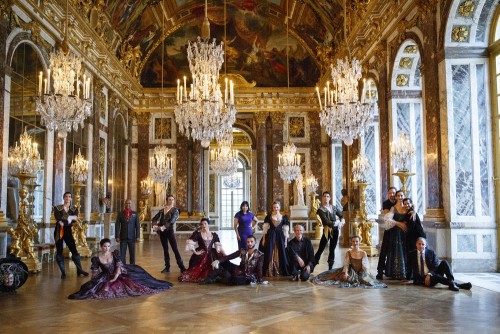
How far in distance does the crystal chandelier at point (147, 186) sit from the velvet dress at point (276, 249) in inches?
522

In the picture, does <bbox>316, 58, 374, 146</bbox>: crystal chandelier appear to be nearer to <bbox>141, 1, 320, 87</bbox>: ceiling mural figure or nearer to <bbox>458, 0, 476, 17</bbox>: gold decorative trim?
<bbox>458, 0, 476, 17</bbox>: gold decorative trim

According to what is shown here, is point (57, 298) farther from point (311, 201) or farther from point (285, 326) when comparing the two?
point (311, 201)

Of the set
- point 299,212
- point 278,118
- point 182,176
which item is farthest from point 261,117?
point 299,212

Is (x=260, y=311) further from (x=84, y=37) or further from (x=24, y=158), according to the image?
(x=84, y=37)

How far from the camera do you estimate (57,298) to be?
6535 millimetres

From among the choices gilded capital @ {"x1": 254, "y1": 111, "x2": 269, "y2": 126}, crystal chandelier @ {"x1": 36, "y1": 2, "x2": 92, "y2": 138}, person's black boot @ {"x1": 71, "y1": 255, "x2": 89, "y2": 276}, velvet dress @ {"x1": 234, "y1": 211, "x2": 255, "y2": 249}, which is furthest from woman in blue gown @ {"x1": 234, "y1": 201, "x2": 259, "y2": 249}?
gilded capital @ {"x1": 254, "y1": 111, "x2": 269, "y2": 126}

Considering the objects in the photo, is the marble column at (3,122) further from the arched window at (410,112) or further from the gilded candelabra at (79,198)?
the arched window at (410,112)

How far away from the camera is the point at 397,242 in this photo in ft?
26.6

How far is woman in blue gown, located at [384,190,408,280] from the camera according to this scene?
7988mm

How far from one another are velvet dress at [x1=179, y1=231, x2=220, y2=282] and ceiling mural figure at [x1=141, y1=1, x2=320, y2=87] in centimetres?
1478

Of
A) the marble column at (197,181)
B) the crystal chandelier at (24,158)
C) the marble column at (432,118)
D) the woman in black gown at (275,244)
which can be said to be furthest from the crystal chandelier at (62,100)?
the marble column at (197,181)

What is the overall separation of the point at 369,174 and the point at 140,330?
10.9 meters

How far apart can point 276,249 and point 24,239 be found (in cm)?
508

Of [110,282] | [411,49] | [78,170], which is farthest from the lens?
[78,170]
